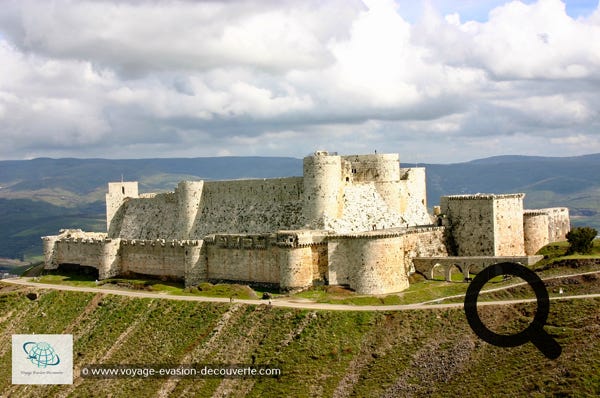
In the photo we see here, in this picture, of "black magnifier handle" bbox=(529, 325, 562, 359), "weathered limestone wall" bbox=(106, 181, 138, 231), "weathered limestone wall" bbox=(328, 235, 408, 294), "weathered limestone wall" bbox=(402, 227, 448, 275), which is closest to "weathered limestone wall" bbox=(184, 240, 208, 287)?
"weathered limestone wall" bbox=(328, 235, 408, 294)

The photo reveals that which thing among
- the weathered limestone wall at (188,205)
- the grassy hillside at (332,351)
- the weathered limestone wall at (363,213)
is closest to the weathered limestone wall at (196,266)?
the grassy hillside at (332,351)

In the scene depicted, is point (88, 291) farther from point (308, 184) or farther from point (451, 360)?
point (451, 360)

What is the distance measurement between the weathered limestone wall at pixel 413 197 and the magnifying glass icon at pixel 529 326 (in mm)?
19310

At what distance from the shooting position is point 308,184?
267 ft

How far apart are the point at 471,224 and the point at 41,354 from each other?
47334 mm

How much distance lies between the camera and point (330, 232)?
2990 inches

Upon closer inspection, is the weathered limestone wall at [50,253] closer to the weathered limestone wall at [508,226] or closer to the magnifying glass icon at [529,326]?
the weathered limestone wall at [508,226]

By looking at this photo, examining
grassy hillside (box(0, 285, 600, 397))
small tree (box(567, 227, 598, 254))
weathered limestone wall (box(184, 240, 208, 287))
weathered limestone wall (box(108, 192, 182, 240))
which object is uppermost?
weathered limestone wall (box(108, 192, 182, 240))

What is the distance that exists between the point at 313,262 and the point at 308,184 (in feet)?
36.9

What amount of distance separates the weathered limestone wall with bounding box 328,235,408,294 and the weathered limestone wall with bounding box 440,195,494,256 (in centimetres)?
1158

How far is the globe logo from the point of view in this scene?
7062 centimetres

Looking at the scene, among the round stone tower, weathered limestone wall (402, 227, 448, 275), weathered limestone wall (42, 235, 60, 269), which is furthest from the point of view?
weathered limestone wall (42, 235, 60, 269)

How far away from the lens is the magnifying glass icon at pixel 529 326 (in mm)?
52456

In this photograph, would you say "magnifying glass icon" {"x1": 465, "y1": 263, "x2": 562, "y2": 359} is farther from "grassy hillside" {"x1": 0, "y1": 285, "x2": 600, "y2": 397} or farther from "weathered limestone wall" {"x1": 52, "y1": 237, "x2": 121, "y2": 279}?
"weathered limestone wall" {"x1": 52, "y1": 237, "x2": 121, "y2": 279}
